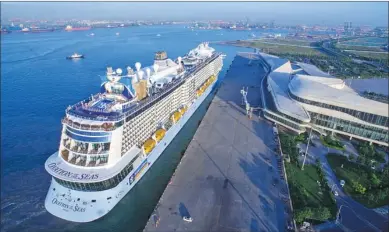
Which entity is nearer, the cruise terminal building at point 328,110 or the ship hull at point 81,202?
the ship hull at point 81,202

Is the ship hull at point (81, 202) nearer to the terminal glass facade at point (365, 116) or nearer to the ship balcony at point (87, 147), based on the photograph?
the ship balcony at point (87, 147)

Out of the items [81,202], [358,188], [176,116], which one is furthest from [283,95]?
[81,202]

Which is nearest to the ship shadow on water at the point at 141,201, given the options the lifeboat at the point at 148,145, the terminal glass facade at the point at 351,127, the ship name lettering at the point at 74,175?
the lifeboat at the point at 148,145

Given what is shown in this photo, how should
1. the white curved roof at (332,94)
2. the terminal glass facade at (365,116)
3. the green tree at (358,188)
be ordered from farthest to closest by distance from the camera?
1. the terminal glass facade at (365,116)
2. the white curved roof at (332,94)
3. the green tree at (358,188)

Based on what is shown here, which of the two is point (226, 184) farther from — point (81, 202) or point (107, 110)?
point (107, 110)

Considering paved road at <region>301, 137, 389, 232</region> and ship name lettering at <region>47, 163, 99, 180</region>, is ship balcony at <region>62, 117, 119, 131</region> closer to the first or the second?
ship name lettering at <region>47, 163, 99, 180</region>

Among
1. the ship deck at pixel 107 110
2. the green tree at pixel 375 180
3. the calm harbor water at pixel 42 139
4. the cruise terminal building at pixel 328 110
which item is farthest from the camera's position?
the cruise terminal building at pixel 328 110

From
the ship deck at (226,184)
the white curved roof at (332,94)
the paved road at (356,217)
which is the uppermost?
the white curved roof at (332,94)
